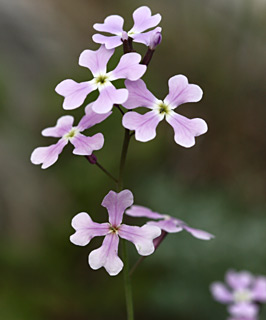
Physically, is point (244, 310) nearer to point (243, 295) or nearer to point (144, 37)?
point (243, 295)

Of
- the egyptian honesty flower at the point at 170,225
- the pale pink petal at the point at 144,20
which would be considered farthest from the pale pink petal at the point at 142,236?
the pale pink petal at the point at 144,20

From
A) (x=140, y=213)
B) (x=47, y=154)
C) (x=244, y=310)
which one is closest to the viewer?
(x=47, y=154)

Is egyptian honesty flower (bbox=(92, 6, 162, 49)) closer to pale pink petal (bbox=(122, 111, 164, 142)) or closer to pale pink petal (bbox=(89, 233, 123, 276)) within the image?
pale pink petal (bbox=(122, 111, 164, 142))

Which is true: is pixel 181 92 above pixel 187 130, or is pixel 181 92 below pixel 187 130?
above

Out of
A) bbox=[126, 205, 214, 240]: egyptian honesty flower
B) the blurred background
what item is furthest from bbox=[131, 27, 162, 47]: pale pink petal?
the blurred background

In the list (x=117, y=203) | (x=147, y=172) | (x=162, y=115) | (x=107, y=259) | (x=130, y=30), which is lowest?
(x=107, y=259)

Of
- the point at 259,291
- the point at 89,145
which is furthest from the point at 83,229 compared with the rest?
the point at 259,291

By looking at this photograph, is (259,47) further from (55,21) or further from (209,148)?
(55,21)
